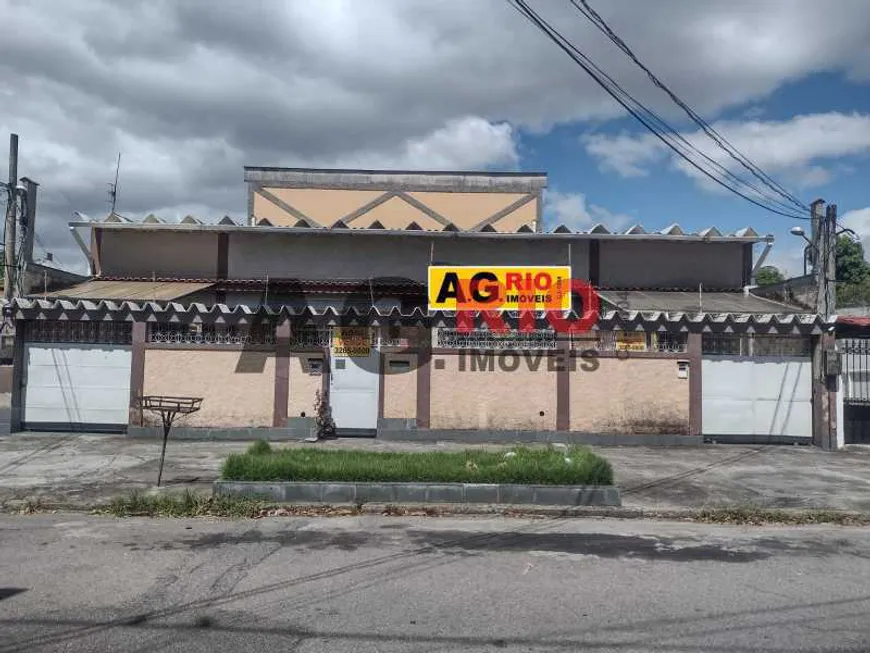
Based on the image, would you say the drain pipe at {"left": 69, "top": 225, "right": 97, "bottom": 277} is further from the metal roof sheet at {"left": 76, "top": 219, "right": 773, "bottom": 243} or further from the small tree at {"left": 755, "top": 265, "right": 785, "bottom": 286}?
the small tree at {"left": 755, "top": 265, "right": 785, "bottom": 286}

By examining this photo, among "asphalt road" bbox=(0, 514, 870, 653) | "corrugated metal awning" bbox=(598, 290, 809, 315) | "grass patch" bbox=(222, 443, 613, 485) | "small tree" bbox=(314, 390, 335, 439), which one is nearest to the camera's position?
"asphalt road" bbox=(0, 514, 870, 653)

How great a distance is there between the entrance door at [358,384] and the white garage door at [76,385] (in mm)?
4462

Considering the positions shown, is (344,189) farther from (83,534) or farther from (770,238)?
(83,534)

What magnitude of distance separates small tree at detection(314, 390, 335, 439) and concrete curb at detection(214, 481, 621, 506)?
19.2 feet

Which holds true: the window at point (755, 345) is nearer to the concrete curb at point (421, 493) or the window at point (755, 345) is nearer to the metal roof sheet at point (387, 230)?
the metal roof sheet at point (387, 230)

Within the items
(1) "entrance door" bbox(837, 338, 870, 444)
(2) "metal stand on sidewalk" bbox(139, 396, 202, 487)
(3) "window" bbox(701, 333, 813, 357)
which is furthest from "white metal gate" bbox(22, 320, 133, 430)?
(1) "entrance door" bbox(837, 338, 870, 444)

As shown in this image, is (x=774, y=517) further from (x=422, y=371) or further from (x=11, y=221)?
(x=11, y=221)

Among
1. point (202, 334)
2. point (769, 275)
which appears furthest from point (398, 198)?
point (769, 275)

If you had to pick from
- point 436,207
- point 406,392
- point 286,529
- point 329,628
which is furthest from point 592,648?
point 436,207

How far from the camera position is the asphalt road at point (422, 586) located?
4785 mm

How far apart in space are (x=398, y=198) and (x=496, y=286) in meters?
5.70

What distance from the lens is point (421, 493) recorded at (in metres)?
9.05

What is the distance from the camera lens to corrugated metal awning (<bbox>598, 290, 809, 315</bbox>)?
1561 centimetres

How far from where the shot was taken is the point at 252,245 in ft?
58.1
